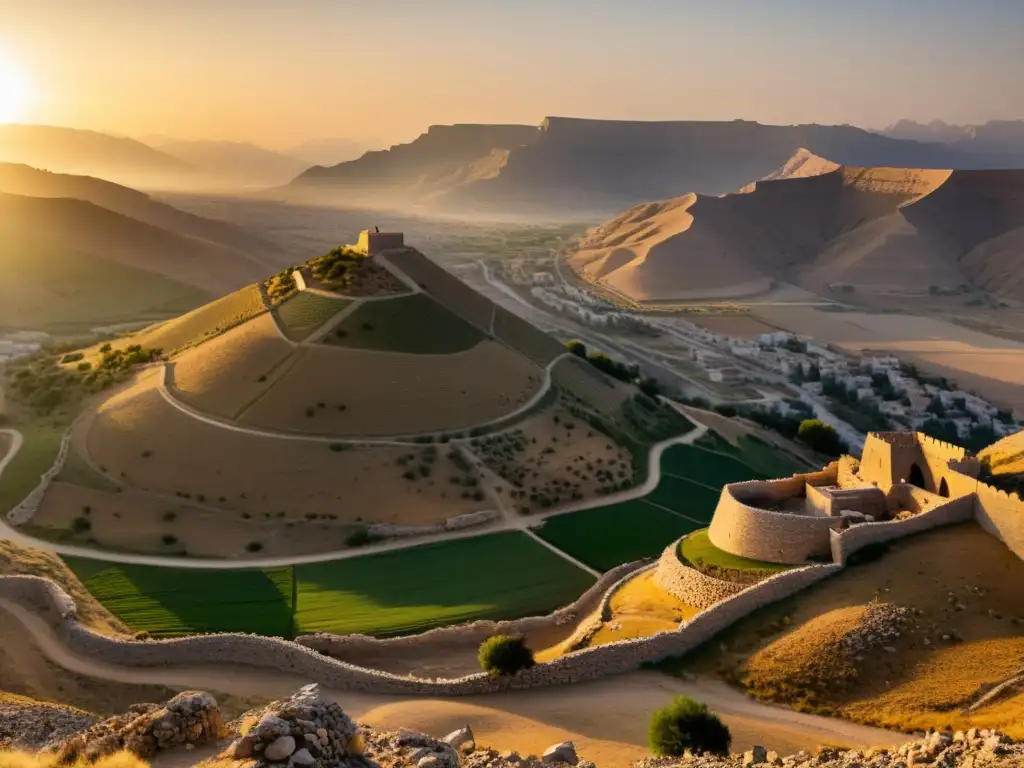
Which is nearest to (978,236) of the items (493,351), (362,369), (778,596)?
(493,351)

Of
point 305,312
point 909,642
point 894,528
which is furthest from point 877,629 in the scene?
point 305,312

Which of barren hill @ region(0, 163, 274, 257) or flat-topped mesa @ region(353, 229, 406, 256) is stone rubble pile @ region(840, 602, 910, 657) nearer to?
flat-topped mesa @ region(353, 229, 406, 256)

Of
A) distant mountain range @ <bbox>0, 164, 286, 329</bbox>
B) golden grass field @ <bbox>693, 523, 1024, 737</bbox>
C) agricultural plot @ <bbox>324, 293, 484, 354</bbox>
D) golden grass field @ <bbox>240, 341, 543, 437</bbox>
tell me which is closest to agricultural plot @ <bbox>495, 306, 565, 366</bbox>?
agricultural plot @ <bbox>324, 293, 484, 354</bbox>

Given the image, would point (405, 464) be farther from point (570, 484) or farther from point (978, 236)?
point (978, 236)

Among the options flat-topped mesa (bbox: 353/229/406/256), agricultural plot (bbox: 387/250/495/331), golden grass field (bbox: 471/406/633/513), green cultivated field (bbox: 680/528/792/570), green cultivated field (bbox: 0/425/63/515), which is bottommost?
green cultivated field (bbox: 0/425/63/515)

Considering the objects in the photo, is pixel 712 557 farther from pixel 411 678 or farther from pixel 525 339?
pixel 525 339

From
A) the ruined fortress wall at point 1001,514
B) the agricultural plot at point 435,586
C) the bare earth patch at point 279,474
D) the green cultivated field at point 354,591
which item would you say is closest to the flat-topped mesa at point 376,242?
the bare earth patch at point 279,474

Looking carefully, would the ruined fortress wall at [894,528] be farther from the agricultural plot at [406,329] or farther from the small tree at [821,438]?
the small tree at [821,438]

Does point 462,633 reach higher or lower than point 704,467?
lower

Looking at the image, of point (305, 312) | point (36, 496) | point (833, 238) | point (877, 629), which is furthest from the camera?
point (833, 238)
